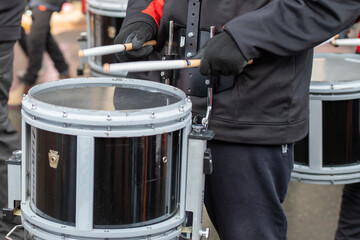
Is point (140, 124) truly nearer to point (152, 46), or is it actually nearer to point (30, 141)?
point (30, 141)

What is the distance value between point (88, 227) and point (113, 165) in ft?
0.59

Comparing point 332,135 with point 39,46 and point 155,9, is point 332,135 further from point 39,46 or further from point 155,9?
point 39,46

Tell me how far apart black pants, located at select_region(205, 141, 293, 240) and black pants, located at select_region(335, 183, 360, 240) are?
918 millimetres

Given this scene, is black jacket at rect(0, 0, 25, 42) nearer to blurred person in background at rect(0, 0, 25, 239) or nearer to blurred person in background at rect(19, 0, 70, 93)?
blurred person in background at rect(0, 0, 25, 239)

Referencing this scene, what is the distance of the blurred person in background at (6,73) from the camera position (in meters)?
3.07

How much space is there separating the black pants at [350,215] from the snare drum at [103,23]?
5.75 feet

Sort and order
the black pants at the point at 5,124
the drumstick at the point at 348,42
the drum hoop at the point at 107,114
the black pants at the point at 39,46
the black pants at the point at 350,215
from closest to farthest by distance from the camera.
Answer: the drum hoop at the point at 107,114
the drumstick at the point at 348,42
the black pants at the point at 350,215
the black pants at the point at 5,124
the black pants at the point at 39,46

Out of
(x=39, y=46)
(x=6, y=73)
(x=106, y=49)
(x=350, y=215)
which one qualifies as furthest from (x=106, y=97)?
(x=39, y=46)

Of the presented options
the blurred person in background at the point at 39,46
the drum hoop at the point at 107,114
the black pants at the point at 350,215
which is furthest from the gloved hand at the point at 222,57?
the blurred person in background at the point at 39,46

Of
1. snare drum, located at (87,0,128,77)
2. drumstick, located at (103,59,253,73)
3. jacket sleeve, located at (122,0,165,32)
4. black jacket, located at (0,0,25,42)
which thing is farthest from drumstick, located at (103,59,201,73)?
snare drum, located at (87,0,128,77)

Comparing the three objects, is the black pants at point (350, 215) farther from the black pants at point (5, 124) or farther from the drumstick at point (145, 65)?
the black pants at point (5, 124)

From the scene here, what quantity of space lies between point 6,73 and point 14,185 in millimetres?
1242

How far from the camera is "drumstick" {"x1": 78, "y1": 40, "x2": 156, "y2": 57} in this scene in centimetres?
195

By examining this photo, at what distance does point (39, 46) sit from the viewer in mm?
6238
